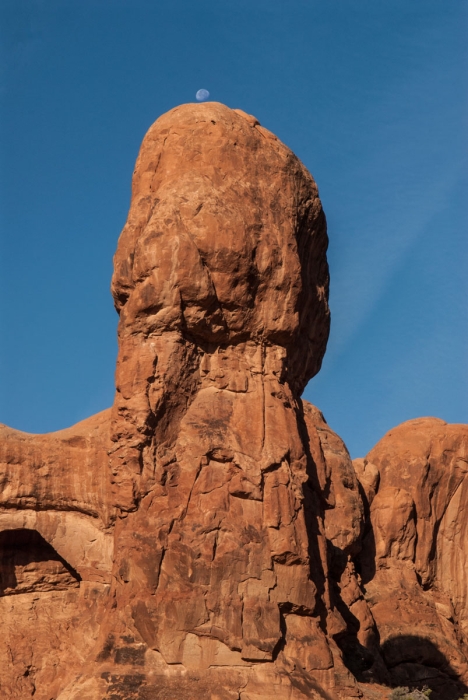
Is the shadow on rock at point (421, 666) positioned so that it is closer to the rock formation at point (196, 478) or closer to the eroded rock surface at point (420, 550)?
the eroded rock surface at point (420, 550)

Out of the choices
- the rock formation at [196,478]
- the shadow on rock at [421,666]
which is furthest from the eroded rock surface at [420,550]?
the rock formation at [196,478]

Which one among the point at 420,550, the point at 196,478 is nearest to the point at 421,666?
the point at 420,550

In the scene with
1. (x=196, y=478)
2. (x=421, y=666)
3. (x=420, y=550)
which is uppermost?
(x=420, y=550)

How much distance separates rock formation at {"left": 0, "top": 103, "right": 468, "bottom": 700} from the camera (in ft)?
80.5

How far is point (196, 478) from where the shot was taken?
25422 mm

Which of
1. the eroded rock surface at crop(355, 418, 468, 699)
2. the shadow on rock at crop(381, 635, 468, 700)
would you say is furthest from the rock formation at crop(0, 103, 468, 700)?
the eroded rock surface at crop(355, 418, 468, 699)

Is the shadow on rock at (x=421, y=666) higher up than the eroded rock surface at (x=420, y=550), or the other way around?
the eroded rock surface at (x=420, y=550)

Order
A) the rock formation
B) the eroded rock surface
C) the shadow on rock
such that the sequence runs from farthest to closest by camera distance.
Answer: the eroded rock surface < the shadow on rock < the rock formation

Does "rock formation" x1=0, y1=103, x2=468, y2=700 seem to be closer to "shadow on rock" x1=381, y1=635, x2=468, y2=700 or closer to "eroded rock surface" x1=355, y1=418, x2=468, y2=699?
"shadow on rock" x1=381, y1=635, x2=468, y2=700

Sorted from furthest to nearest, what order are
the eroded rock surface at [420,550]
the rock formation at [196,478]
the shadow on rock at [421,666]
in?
the eroded rock surface at [420,550], the shadow on rock at [421,666], the rock formation at [196,478]

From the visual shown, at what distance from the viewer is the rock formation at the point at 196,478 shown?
24531 mm

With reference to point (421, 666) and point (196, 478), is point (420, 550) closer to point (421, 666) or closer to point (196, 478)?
point (421, 666)

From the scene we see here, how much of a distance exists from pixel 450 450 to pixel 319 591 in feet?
46.9

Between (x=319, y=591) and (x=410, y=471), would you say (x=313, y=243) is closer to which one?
(x=319, y=591)
